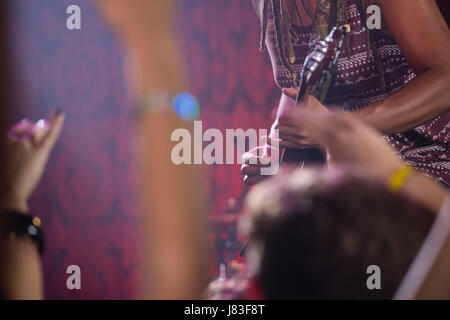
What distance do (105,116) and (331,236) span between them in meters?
3.13

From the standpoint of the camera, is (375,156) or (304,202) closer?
(304,202)

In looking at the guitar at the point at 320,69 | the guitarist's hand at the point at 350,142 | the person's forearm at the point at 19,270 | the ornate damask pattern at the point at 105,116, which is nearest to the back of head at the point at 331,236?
the guitarist's hand at the point at 350,142

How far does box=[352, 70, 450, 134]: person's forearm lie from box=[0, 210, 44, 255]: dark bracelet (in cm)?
90

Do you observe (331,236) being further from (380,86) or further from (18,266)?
(380,86)

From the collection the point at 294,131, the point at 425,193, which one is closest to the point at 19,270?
the point at 425,193

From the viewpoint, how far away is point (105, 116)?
362cm

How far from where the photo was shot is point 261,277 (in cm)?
69

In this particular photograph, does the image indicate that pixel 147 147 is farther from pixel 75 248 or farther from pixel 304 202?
pixel 75 248

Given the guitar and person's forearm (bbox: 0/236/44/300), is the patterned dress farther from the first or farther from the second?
person's forearm (bbox: 0/236/44/300)

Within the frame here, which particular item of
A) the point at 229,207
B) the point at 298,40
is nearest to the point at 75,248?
the point at 229,207

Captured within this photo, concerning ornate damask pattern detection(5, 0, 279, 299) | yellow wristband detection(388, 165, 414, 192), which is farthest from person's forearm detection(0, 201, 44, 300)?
ornate damask pattern detection(5, 0, 279, 299)

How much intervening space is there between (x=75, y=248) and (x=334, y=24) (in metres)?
2.58

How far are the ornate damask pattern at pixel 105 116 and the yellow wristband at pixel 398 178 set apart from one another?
8.79ft

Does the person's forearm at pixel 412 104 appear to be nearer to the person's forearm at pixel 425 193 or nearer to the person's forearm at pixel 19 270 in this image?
the person's forearm at pixel 425 193
